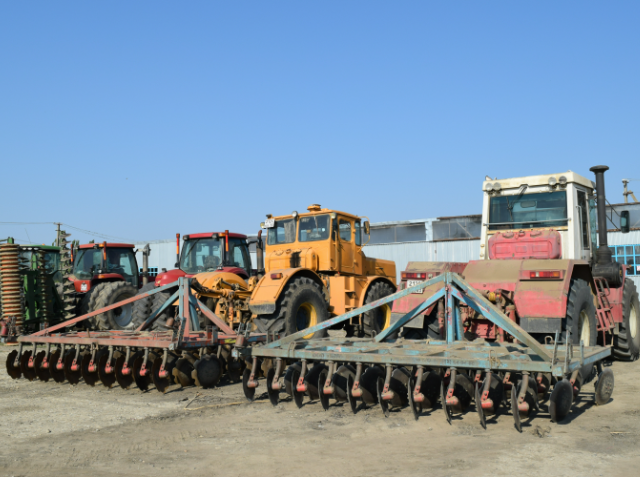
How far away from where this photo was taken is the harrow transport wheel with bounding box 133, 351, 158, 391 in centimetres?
724

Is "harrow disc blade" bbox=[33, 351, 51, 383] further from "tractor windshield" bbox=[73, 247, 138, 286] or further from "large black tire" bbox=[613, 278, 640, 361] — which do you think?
"large black tire" bbox=[613, 278, 640, 361]

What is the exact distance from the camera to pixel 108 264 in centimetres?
1441

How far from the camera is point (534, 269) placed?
23.4 ft

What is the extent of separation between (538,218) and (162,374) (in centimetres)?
554

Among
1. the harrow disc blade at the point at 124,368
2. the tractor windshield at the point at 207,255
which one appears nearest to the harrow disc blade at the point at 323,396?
the harrow disc blade at the point at 124,368

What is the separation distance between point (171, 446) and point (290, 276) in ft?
13.7

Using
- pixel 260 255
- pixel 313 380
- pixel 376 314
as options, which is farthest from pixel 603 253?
pixel 260 255

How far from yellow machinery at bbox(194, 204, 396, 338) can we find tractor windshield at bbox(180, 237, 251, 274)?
817 mm

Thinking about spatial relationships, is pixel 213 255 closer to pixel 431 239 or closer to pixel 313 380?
pixel 313 380

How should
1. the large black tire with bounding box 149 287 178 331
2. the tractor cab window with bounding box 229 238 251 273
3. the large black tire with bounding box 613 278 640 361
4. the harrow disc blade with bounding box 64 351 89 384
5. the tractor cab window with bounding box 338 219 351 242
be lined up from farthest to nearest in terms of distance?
the tractor cab window with bounding box 229 238 251 273 < the tractor cab window with bounding box 338 219 351 242 < the large black tire with bounding box 149 287 178 331 < the large black tire with bounding box 613 278 640 361 < the harrow disc blade with bounding box 64 351 89 384

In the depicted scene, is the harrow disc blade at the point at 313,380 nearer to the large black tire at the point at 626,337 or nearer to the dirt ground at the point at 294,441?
the dirt ground at the point at 294,441

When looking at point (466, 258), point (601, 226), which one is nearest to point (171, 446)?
point (601, 226)

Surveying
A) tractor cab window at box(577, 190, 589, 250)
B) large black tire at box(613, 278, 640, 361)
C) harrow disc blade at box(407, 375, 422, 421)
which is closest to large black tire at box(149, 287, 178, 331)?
harrow disc blade at box(407, 375, 422, 421)

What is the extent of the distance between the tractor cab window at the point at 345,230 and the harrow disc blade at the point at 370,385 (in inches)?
192
